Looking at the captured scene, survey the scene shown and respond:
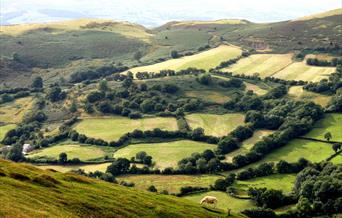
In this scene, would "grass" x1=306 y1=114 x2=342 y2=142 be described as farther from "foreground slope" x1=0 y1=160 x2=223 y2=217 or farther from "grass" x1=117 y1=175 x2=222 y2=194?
"foreground slope" x1=0 y1=160 x2=223 y2=217

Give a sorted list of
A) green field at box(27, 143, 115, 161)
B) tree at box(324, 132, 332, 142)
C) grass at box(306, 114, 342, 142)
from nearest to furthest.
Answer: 1. green field at box(27, 143, 115, 161)
2. tree at box(324, 132, 332, 142)
3. grass at box(306, 114, 342, 142)

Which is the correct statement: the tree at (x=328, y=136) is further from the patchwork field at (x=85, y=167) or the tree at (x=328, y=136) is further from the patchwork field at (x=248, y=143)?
the patchwork field at (x=85, y=167)

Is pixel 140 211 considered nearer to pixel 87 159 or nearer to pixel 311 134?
pixel 87 159

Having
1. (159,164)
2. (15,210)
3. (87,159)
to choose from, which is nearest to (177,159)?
(159,164)

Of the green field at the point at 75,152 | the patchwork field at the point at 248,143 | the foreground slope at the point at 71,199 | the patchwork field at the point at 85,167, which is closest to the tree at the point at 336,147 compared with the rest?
the patchwork field at the point at 248,143

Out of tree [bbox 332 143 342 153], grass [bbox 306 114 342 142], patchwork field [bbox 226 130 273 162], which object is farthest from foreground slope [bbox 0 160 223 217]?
grass [bbox 306 114 342 142]

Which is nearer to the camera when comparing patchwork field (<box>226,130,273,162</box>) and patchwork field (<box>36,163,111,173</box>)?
patchwork field (<box>36,163,111,173</box>)
